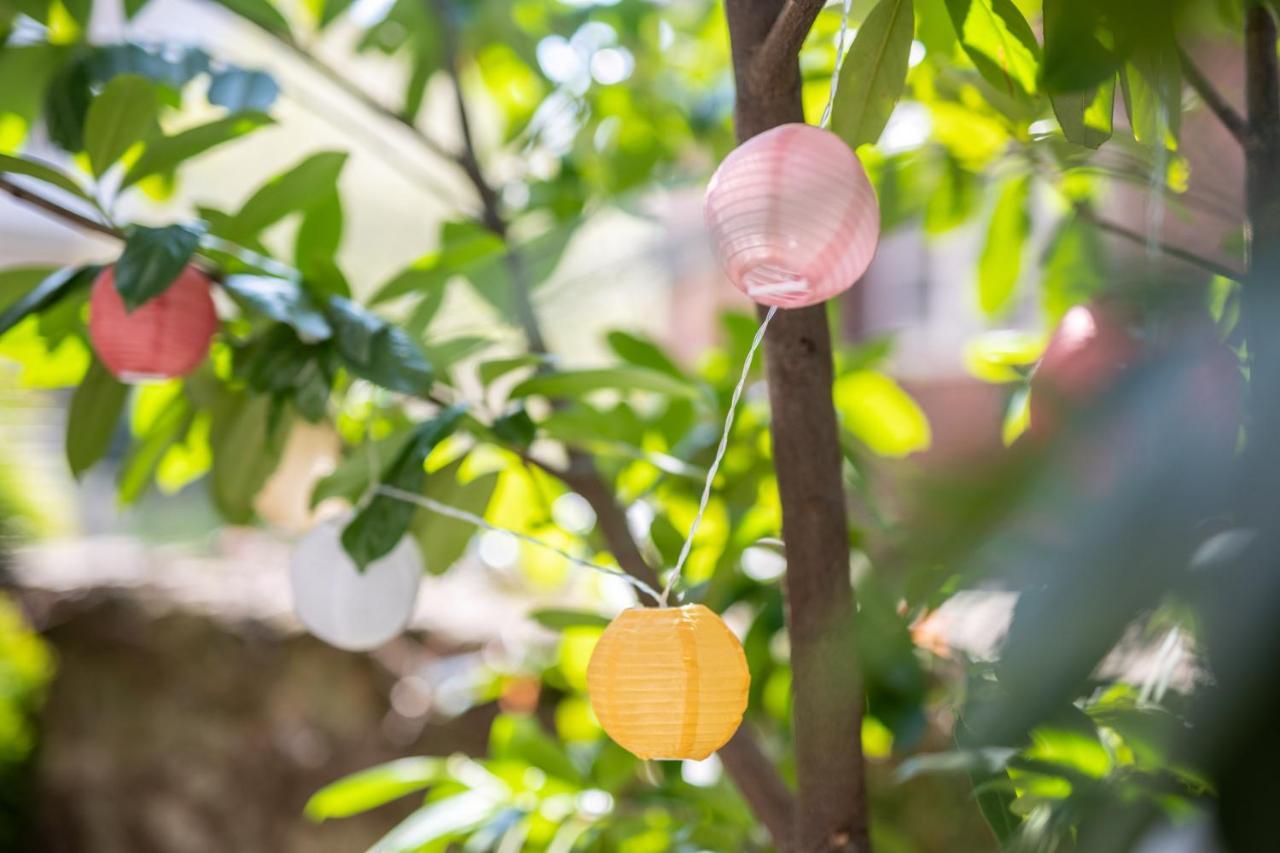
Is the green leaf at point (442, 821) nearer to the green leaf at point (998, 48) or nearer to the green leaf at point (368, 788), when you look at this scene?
the green leaf at point (368, 788)

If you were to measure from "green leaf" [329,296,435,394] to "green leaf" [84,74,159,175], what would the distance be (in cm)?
12

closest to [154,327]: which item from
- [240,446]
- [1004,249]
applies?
[240,446]

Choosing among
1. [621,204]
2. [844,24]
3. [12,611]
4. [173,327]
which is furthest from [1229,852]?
[12,611]

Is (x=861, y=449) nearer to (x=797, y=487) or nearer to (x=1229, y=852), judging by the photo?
(x=797, y=487)

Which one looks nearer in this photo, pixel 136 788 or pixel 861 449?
pixel 861 449

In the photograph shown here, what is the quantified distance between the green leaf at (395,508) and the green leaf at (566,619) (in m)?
0.24

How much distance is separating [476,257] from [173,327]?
6.4 inches

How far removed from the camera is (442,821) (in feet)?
2.26

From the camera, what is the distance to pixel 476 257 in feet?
1.95

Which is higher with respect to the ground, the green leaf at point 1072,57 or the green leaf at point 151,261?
the green leaf at point 1072,57

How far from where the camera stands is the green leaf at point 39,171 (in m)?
0.43

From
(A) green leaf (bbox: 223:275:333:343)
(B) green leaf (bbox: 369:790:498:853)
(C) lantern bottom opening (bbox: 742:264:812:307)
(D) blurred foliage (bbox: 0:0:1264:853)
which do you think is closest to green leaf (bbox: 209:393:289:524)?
(D) blurred foliage (bbox: 0:0:1264:853)

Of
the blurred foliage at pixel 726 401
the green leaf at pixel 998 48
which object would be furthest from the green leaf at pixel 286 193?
the green leaf at pixel 998 48

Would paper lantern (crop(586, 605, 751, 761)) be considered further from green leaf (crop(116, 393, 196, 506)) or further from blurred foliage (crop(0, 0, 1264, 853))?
green leaf (crop(116, 393, 196, 506))
